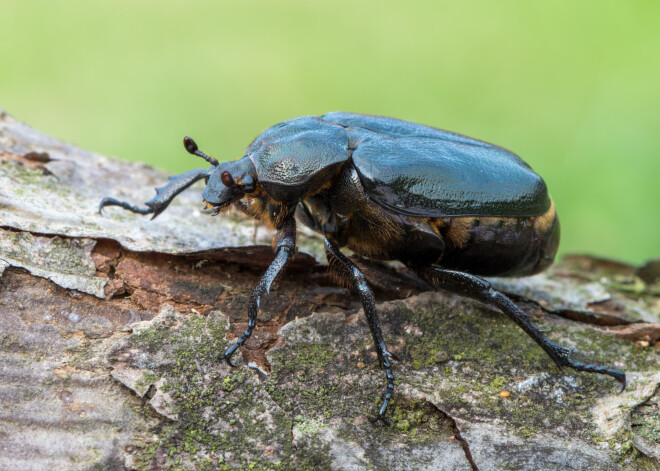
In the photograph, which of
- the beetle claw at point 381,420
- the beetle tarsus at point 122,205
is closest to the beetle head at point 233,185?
the beetle tarsus at point 122,205

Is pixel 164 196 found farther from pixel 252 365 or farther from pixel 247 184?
pixel 252 365

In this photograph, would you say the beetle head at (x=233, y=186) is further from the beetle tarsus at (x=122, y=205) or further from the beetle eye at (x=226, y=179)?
the beetle tarsus at (x=122, y=205)

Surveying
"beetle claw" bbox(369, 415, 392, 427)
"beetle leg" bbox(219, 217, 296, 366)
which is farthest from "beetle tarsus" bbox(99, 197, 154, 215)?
"beetle claw" bbox(369, 415, 392, 427)

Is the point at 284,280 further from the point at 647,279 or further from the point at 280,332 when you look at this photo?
the point at 647,279

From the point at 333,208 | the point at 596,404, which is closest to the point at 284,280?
the point at 333,208

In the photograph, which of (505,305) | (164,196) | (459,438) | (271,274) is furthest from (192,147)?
(459,438)
